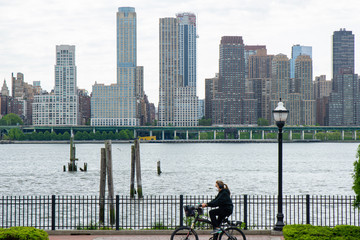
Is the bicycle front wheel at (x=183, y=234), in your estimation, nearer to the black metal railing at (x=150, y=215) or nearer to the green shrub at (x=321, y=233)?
the black metal railing at (x=150, y=215)

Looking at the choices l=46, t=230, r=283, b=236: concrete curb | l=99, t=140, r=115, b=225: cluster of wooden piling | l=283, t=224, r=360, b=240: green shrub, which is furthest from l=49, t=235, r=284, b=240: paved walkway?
l=99, t=140, r=115, b=225: cluster of wooden piling

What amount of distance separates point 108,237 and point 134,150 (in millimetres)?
26904

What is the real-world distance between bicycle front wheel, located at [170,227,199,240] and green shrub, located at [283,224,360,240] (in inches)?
106

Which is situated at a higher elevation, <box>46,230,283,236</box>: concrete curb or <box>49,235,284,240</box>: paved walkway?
<box>46,230,283,236</box>: concrete curb

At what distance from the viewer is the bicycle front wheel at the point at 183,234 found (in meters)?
15.5

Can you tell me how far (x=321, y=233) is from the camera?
14.7 metres

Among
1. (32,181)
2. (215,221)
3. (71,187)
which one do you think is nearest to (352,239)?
(215,221)

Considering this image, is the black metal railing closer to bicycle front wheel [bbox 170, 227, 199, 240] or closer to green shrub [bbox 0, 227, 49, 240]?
bicycle front wheel [bbox 170, 227, 199, 240]

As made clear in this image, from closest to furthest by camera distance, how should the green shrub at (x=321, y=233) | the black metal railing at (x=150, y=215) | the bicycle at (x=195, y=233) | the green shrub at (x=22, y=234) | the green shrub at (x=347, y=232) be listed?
1. the green shrub at (x=22, y=234)
2. the green shrub at (x=321, y=233)
3. the green shrub at (x=347, y=232)
4. the bicycle at (x=195, y=233)
5. the black metal railing at (x=150, y=215)

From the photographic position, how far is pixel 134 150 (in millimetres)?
45188

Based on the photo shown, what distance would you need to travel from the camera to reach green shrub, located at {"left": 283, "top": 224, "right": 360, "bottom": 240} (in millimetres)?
14516

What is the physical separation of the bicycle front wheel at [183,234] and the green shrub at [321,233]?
2.68m

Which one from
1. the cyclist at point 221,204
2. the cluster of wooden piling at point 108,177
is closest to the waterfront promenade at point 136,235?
the cyclist at point 221,204

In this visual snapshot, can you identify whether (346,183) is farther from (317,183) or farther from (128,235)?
Answer: (128,235)
